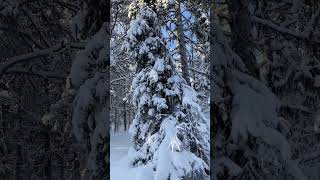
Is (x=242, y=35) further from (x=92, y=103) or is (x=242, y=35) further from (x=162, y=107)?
(x=162, y=107)

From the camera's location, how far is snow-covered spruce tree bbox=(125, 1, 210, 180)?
7824 mm

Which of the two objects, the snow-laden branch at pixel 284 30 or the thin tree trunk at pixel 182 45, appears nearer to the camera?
the snow-laden branch at pixel 284 30

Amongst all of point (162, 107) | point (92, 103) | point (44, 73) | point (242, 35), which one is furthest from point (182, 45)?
point (92, 103)

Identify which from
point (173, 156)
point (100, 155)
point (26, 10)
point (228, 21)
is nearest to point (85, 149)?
point (100, 155)

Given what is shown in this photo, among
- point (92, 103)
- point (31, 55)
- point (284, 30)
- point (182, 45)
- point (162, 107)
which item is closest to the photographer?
point (92, 103)

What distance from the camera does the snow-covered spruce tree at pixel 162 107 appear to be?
25.7 ft

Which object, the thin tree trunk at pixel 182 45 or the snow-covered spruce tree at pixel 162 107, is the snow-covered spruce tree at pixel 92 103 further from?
the thin tree trunk at pixel 182 45

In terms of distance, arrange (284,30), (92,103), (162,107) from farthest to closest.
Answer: (162,107) < (284,30) < (92,103)

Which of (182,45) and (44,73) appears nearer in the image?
(44,73)

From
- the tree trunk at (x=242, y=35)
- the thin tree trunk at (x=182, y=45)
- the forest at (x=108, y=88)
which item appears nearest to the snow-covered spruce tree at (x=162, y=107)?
the thin tree trunk at (x=182, y=45)

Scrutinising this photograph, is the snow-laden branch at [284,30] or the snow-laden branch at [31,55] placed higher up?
the snow-laden branch at [284,30]

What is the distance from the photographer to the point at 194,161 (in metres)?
7.80

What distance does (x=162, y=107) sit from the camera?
26.5 ft

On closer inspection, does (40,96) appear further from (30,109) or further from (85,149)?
(85,149)
